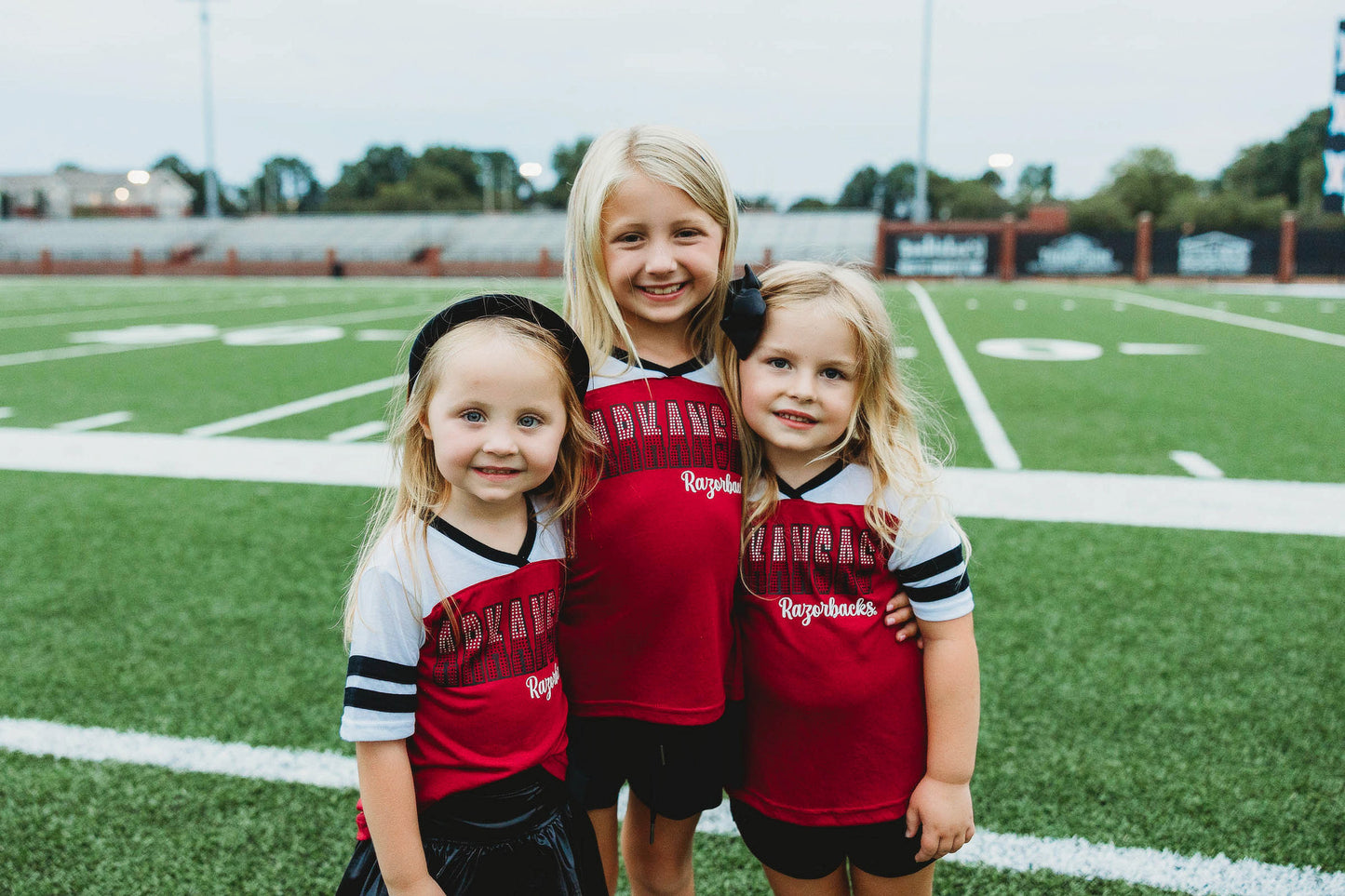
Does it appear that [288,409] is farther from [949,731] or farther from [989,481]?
[949,731]

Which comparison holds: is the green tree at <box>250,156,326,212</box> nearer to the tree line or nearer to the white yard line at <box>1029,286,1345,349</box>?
the tree line

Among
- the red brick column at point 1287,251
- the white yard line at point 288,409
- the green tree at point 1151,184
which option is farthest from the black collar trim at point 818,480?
the green tree at point 1151,184

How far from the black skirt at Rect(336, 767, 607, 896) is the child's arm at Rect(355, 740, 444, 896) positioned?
0.06m

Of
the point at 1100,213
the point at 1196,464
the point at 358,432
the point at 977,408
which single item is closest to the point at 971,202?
the point at 1100,213

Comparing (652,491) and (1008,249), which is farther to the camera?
(1008,249)

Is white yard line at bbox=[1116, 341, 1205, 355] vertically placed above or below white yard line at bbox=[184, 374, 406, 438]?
above

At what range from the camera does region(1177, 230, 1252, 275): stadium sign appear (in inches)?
1127

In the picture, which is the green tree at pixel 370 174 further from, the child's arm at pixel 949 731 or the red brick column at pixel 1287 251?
the child's arm at pixel 949 731

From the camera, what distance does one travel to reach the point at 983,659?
3006 millimetres

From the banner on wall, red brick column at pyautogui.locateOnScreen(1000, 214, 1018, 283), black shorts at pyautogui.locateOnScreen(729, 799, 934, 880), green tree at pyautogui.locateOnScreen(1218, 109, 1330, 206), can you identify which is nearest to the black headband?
black shorts at pyautogui.locateOnScreen(729, 799, 934, 880)

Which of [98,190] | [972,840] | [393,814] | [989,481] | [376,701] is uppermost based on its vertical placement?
[98,190]

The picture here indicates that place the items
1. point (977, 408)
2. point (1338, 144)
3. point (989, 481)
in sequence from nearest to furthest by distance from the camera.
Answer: point (989, 481) → point (977, 408) → point (1338, 144)

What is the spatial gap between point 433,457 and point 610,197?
51 cm

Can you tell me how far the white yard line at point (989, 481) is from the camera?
14.5 ft
